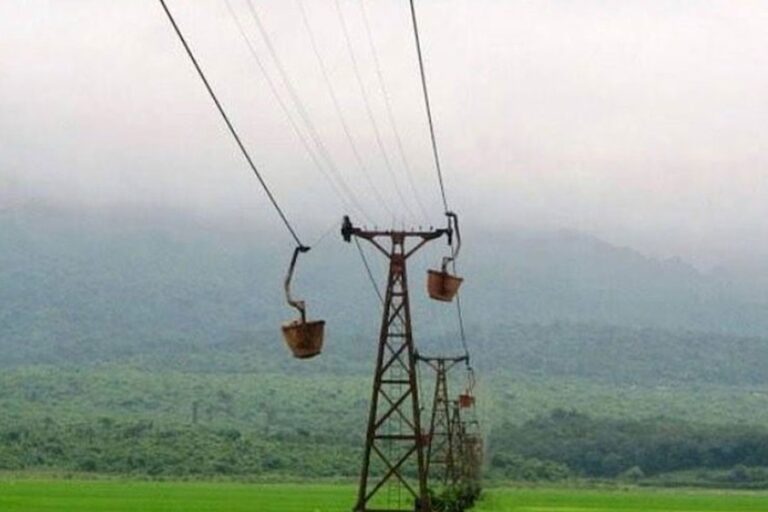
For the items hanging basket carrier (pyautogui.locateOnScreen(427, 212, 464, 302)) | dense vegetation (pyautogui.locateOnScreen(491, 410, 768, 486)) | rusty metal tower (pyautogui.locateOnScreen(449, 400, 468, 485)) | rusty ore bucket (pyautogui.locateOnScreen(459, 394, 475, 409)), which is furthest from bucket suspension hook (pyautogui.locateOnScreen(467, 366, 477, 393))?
dense vegetation (pyautogui.locateOnScreen(491, 410, 768, 486))

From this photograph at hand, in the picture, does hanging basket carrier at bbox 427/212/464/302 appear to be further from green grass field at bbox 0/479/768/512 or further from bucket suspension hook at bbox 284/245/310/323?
green grass field at bbox 0/479/768/512

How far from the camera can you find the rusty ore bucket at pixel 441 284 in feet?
104

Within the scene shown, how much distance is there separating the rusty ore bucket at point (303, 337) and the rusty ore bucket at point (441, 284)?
4033 millimetres

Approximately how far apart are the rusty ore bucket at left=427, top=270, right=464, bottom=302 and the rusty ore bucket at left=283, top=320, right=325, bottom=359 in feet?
13.2

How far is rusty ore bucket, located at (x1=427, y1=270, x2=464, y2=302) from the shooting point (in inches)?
1242

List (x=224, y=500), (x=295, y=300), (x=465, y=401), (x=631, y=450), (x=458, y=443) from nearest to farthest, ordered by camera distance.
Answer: (x=295, y=300) < (x=465, y=401) < (x=458, y=443) < (x=224, y=500) < (x=631, y=450)

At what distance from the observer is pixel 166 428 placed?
17688cm

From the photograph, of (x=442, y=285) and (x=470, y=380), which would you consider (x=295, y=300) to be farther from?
(x=470, y=380)

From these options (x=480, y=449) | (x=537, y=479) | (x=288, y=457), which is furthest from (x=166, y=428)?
(x=480, y=449)

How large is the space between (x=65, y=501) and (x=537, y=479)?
76.3m

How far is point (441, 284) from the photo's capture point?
31594mm

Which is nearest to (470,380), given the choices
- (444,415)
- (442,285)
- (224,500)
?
(444,415)

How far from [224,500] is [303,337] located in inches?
2562

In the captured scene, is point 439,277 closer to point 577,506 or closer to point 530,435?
point 577,506
